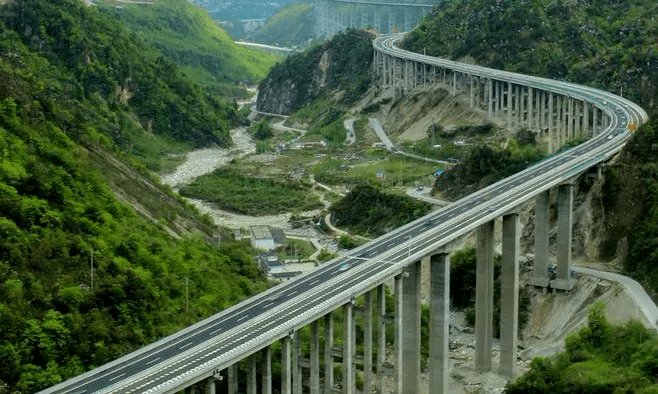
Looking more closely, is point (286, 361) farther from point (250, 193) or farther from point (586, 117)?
point (250, 193)

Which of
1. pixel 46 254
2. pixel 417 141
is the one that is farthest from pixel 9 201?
pixel 417 141

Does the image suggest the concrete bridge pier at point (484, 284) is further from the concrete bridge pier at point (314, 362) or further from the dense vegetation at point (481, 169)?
the dense vegetation at point (481, 169)

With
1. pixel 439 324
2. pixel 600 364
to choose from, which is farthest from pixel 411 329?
pixel 600 364

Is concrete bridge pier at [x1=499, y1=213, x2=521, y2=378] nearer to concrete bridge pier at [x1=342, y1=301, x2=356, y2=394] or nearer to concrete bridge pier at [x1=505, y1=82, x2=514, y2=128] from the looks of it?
concrete bridge pier at [x1=342, y1=301, x2=356, y2=394]

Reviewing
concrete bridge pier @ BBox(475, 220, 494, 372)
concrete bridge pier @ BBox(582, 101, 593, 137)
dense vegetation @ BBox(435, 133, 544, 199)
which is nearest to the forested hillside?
concrete bridge pier @ BBox(475, 220, 494, 372)

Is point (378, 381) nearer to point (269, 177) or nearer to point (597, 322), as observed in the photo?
point (597, 322)

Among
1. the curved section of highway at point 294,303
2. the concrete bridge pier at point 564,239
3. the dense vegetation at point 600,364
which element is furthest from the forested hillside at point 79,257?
the concrete bridge pier at point 564,239
